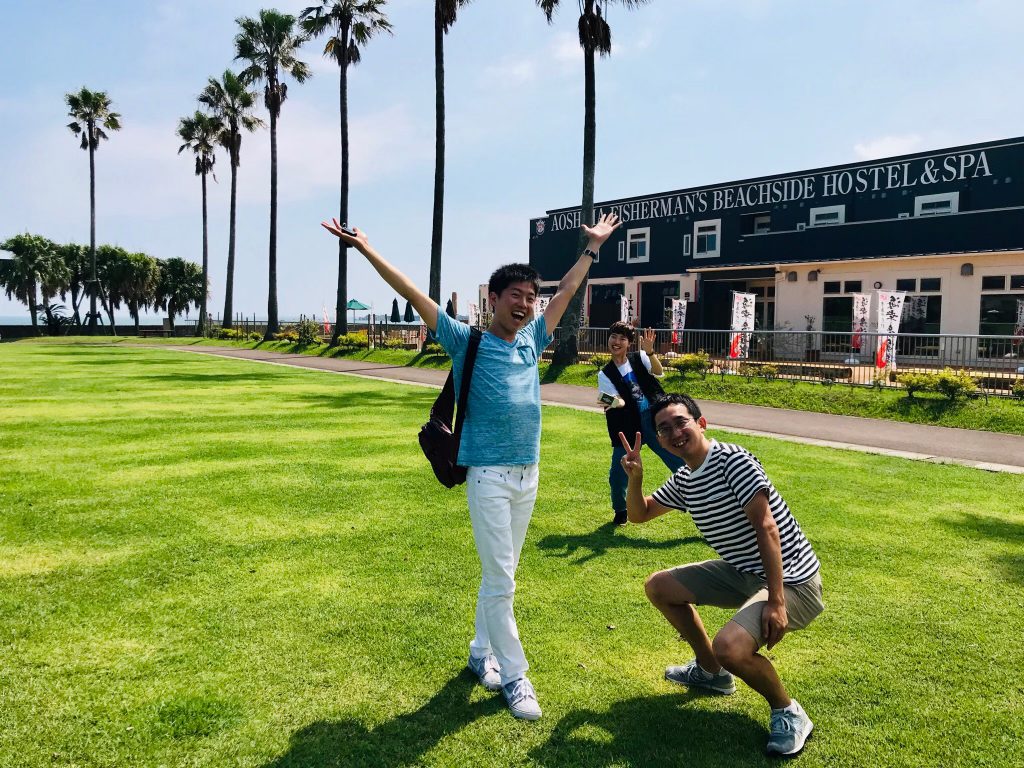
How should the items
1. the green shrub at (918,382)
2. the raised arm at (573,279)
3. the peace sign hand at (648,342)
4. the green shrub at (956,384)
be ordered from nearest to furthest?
1. the raised arm at (573,279)
2. the peace sign hand at (648,342)
3. the green shrub at (956,384)
4. the green shrub at (918,382)

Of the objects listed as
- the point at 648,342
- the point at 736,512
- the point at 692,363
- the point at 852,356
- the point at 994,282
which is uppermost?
the point at 994,282

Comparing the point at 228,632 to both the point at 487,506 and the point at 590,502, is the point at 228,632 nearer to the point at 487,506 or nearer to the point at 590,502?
the point at 487,506

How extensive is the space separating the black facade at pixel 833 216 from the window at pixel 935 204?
0.03 metres

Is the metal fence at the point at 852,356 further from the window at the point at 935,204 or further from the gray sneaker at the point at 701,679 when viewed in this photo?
the gray sneaker at the point at 701,679

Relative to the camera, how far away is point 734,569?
11.6 ft

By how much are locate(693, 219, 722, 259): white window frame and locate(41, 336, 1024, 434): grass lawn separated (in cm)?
1345

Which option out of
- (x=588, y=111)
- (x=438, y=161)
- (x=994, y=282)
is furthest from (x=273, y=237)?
(x=994, y=282)

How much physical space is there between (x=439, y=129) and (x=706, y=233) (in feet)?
40.9

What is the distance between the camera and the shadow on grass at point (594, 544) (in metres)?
5.76

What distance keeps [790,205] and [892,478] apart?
23.3 m

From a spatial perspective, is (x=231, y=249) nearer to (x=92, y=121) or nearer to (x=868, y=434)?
(x=92, y=121)

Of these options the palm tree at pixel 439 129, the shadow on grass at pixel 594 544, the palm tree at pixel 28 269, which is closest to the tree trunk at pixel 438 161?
the palm tree at pixel 439 129

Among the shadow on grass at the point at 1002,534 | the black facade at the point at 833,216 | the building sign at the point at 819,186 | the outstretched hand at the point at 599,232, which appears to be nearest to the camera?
the outstretched hand at the point at 599,232

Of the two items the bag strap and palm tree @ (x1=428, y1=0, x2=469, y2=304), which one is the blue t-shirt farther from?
palm tree @ (x1=428, y1=0, x2=469, y2=304)
